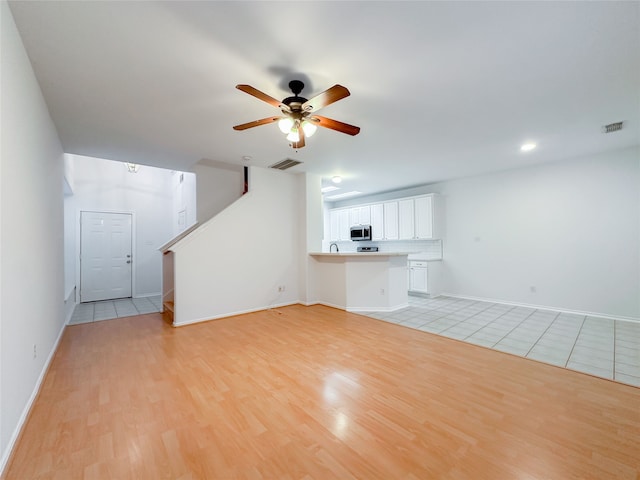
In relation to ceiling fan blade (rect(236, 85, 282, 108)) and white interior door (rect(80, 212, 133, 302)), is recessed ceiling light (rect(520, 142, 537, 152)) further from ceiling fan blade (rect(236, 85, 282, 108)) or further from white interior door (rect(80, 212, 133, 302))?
white interior door (rect(80, 212, 133, 302))

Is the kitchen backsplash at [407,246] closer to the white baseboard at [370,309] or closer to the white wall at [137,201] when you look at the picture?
the white baseboard at [370,309]

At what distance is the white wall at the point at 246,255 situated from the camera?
4277 mm

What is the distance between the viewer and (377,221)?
725cm

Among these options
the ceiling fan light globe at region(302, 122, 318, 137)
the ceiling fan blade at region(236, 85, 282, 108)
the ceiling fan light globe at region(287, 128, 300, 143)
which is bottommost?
the ceiling fan light globe at region(287, 128, 300, 143)

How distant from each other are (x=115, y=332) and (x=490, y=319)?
5.79 metres

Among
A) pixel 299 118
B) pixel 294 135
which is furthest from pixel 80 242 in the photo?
pixel 299 118

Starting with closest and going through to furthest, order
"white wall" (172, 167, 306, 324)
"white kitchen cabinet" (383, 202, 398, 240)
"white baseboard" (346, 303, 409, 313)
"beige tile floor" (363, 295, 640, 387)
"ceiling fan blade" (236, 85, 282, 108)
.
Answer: "ceiling fan blade" (236, 85, 282, 108), "beige tile floor" (363, 295, 640, 387), "white wall" (172, 167, 306, 324), "white baseboard" (346, 303, 409, 313), "white kitchen cabinet" (383, 202, 398, 240)

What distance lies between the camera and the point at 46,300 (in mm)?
2742

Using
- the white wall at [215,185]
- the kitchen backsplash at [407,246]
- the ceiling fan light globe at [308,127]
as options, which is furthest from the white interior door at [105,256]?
the ceiling fan light globe at [308,127]

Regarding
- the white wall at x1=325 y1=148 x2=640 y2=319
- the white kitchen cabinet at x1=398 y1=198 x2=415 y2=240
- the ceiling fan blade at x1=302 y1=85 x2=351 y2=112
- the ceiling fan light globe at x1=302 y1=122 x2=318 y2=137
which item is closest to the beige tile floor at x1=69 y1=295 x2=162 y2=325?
the ceiling fan light globe at x1=302 y1=122 x2=318 y2=137

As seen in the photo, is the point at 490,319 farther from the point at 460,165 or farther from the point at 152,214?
the point at 152,214

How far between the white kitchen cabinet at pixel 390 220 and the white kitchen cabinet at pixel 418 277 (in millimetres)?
974

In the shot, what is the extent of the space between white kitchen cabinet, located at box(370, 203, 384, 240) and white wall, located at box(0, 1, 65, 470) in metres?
6.28

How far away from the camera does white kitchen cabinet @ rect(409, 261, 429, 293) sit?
5.98m
